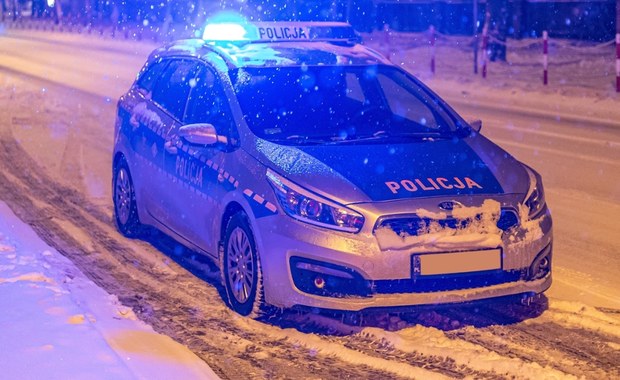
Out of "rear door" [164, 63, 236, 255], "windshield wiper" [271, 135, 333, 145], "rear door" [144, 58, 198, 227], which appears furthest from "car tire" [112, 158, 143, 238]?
"windshield wiper" [271, 135, 333, 145]

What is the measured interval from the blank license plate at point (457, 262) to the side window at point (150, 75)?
324 centimetres

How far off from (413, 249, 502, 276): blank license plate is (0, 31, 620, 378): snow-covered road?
38cm

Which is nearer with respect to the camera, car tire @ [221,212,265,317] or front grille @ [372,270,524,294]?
front grille @ [372,270,524,294]

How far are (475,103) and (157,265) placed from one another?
12045 mm

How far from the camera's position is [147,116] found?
7.44 meters

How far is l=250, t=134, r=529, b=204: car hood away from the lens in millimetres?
5336

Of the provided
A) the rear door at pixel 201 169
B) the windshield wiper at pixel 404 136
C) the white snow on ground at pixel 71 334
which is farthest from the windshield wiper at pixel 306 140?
the white snow on ground at pixel 71 334

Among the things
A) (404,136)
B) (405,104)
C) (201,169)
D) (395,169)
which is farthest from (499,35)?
(395,169)

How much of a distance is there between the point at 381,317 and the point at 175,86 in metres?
2.50

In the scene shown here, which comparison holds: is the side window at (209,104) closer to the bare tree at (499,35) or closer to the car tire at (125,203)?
the car tire at (125,203)

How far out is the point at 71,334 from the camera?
5.05 metres

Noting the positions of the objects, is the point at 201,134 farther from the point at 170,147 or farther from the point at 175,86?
the point at 175,86

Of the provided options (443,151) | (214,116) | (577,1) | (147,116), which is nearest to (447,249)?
(443,151)

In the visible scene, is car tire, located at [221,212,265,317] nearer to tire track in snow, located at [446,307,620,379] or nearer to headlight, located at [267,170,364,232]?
headlight, located at [267,170,364,232]
